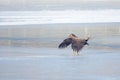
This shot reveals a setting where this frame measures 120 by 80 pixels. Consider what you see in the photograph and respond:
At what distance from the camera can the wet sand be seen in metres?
6.53

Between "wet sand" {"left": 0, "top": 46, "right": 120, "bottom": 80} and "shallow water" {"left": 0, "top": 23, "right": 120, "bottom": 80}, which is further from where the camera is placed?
"shallow water" {"left": 0, "top": 23, "right": 120, "bottom": 80}

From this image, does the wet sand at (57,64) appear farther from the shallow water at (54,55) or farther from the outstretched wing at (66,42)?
the outstretched wing at (66,42)

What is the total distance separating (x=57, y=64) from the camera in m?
7.38

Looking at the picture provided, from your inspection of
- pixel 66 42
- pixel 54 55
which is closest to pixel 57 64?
pixel 54 55

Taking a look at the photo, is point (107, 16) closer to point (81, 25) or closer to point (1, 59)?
point (81, 25)

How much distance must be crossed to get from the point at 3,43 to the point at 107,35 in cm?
276

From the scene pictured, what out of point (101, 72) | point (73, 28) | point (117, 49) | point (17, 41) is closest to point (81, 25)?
point (73, 28)

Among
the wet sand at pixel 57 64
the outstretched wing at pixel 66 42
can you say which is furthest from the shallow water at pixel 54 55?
the outstretched wing at pixel 66 42

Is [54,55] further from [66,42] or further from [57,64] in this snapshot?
[57,64]

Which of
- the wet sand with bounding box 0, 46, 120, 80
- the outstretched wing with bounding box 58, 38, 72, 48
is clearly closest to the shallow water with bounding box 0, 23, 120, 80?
the wet sand with bounding box 0, 46, 120, 80

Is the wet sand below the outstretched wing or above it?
below

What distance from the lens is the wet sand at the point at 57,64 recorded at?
21.4ft

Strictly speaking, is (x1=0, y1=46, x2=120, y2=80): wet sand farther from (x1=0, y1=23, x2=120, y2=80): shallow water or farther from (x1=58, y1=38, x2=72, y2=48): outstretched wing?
(x1=58, y1=38, x2=72, y2=48): outstretched wing

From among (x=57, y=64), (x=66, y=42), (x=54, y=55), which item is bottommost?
(x=57, y=64)
